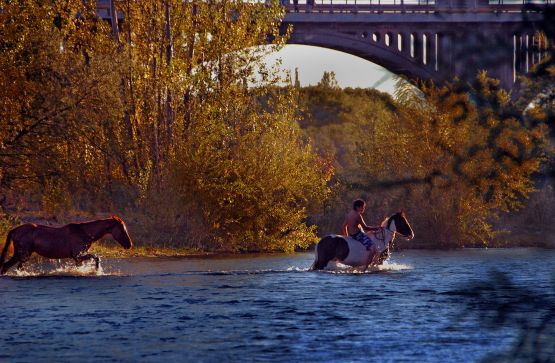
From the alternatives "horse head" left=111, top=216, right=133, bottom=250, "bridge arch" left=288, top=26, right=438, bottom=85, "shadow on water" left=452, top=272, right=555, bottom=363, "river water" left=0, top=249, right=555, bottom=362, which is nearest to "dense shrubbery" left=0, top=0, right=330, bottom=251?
"river water" left=0, top=249, right=555, bottom=362

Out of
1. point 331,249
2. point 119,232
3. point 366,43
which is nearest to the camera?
point 119,232

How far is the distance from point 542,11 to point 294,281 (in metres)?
18.3

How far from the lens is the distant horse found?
2241cm

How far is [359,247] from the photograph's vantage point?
22578mm

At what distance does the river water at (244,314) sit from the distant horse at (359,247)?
382 mm

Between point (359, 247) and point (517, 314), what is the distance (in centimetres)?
942

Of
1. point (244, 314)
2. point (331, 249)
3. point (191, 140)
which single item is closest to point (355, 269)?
point (331, 249)

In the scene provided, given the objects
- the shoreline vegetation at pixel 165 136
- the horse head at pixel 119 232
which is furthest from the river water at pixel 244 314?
the shoreline vegetation at pixel 165 136

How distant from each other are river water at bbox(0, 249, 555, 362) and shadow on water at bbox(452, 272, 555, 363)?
0.16 m

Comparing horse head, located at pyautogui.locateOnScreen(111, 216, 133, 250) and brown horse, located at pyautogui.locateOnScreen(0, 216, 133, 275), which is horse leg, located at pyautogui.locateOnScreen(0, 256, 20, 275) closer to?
brown horse, located at pyautogui.locateOnScreen(0, 216, 133, 275)

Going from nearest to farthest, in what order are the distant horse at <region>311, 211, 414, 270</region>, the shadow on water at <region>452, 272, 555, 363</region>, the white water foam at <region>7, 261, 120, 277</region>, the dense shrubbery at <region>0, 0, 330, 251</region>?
the shadow on water at <region>452, 272, 555, 363</region>
the white water foam at <region>7, 261, 120, 277</region>
the distant horse at <region>311, 211, 414, 270</region>
the dense shrubbery at <region>0, 0, 330, 251</region>

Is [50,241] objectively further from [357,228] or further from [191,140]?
[191,140]

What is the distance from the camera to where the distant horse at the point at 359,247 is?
882 inches

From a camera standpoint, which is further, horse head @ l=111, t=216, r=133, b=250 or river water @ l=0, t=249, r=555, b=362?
horse head @ l=111, t=216, r=133, b=250
